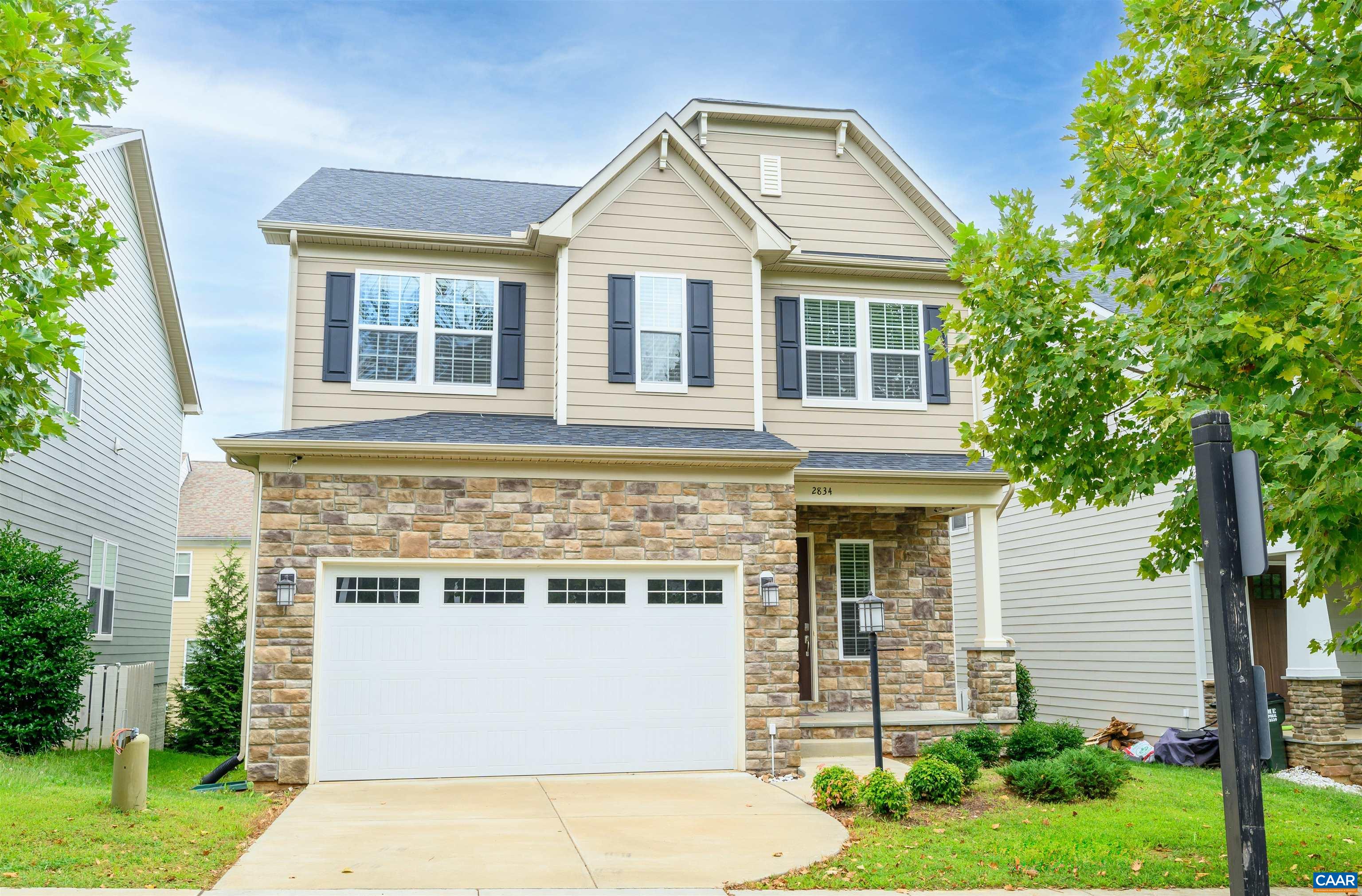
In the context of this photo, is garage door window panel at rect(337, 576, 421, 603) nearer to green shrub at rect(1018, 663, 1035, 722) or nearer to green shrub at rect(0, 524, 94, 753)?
green shrub at rect(0, 524, 94, 753)

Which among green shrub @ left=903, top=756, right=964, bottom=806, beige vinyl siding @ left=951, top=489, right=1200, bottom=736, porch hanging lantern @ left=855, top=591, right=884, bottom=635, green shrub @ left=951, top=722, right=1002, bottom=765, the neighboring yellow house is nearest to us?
green shrub @ left=903, top=756, right=964, bottom=806

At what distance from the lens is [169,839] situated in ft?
26.1

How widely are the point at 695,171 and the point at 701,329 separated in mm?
2138

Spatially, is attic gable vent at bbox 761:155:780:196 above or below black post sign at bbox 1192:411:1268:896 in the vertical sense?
above

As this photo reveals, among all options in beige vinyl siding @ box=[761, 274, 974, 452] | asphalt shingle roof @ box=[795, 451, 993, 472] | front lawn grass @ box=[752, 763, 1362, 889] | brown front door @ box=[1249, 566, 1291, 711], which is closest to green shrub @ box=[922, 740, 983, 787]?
front lawn grass @ box=[752, 763, 1362, 889]

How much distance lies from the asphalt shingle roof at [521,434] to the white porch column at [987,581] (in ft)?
10.3

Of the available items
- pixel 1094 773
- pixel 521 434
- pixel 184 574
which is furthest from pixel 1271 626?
pixel 184 574

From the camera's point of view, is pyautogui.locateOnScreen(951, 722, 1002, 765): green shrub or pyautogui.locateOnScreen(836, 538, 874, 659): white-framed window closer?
pyautogui.locateOnScreen(951, 722, 1002, 765): green shrub

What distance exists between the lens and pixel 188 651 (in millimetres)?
25875

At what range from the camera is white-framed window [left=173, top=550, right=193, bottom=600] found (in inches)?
1131

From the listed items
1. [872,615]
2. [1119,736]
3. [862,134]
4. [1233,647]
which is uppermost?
[862,134]

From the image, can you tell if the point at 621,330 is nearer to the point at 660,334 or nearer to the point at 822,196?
the point at 660,334

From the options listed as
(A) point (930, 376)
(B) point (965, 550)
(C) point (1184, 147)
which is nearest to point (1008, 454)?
(C) point (1184, 147)

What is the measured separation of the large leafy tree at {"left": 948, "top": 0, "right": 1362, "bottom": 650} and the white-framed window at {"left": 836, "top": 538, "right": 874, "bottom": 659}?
6382mm
